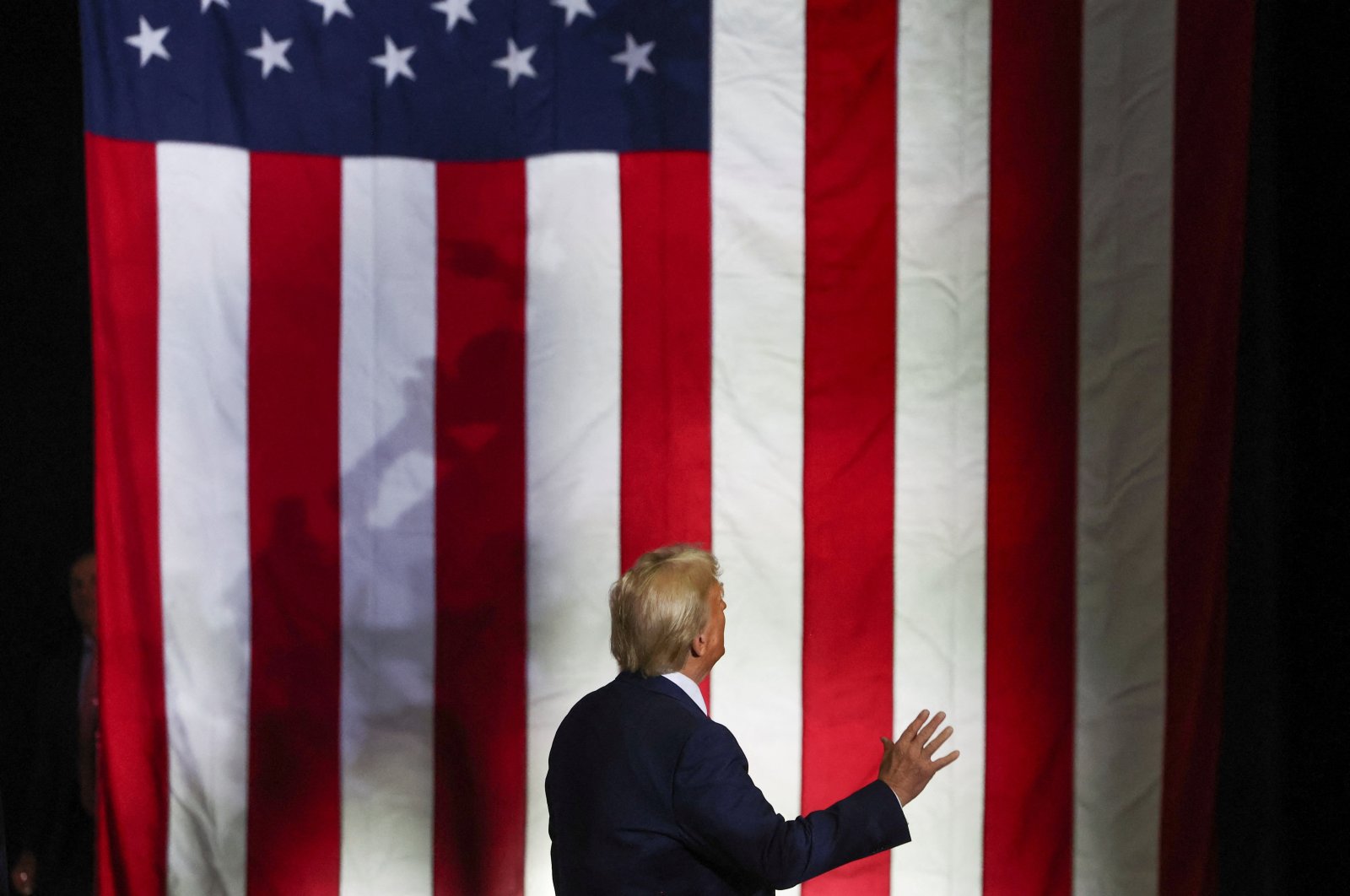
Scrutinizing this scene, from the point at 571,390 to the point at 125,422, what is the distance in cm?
92

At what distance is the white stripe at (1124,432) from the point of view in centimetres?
253

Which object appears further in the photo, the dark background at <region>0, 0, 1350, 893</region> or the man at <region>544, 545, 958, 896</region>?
the dark background at <region>0, 0, 1350, 893</region>

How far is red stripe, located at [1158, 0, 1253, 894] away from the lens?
98.6 inches

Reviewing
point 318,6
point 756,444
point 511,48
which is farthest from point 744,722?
point 318,6

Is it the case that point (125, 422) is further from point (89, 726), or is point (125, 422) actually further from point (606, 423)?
point (606, 423)

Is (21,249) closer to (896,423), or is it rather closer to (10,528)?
(10,528)

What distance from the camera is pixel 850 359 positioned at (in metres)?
2.58

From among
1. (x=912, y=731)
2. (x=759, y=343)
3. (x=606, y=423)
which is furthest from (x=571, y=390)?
(x=912, y=731)

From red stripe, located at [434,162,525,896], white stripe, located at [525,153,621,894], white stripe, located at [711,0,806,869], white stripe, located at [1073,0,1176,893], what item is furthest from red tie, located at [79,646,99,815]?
white stripe, located at [1073,0,1176,893]

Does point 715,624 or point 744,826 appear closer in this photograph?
point 744,826

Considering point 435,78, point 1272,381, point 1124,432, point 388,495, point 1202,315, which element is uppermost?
point 435,78

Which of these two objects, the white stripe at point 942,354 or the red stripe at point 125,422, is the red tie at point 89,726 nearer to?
the red stripe at point 125,422

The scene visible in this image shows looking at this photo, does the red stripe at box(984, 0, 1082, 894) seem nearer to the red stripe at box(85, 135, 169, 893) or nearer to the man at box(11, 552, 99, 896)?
the red stripe at box(85, 135, 169, 893)

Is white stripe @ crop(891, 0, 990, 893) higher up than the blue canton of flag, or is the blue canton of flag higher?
the blue canton of flag
